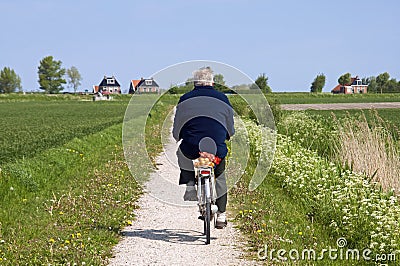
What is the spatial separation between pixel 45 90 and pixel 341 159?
14094 cm

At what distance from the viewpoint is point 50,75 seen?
146000mm

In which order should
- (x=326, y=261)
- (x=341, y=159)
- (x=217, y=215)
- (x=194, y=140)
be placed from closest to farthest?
(x=326, y=261), (x=194, y=140), (x=217, y=215), (x=341, y=159)

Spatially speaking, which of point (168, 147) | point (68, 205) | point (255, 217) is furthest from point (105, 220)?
point (168, 147)

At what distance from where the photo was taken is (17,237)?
7078 millimetres

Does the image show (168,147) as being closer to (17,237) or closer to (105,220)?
(105,220)

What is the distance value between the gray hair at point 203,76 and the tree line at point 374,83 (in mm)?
119109

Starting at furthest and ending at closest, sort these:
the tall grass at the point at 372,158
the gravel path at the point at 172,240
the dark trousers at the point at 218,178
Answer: the tall grass at the point at 372,158 → the dark trousers at the point at 218,178 → the gravel path at the point at 172,240

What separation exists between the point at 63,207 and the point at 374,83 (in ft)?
477

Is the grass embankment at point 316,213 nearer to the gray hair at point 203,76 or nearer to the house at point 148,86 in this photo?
the gray hair at point 203,76

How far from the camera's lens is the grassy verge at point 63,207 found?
6441 millimetres

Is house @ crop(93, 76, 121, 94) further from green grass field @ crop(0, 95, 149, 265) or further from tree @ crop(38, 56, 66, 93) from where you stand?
green grass field @ crop(0, 95, 149, 265)

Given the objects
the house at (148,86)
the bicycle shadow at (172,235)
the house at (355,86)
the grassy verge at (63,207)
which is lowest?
the bicycle shadow at (172,235)

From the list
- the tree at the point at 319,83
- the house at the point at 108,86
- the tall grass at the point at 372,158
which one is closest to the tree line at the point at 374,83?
the tree at the point at 319,83

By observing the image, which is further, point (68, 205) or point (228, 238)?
point (68, 205)
